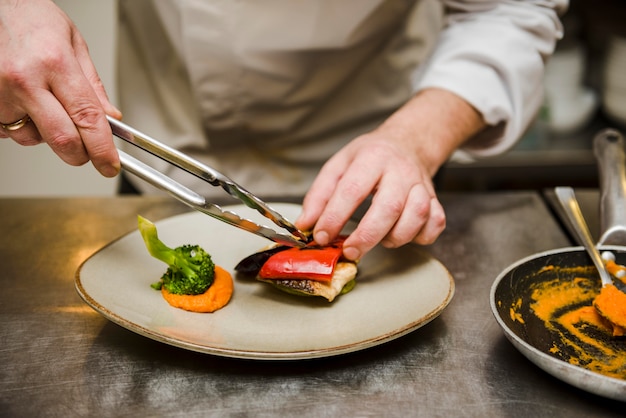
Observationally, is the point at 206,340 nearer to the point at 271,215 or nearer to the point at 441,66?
the point at 271,215

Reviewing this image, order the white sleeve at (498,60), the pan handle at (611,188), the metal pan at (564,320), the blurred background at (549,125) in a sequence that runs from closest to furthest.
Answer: the metal pan at (564,320), the pan handle at (611,188), the white sleeve at (498,60), the blurred background at (549,125)

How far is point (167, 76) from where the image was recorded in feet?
5.64

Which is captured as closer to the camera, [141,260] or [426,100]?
[141,260]

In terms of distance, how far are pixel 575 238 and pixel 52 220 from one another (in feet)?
3.66

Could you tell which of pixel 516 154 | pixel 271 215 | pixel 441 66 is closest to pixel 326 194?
pixel 271 215

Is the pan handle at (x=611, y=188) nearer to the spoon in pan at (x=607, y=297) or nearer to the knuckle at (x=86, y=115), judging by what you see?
the spoon in pan at (x=607, y=297)

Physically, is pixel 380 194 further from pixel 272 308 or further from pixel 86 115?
pixel 86 115

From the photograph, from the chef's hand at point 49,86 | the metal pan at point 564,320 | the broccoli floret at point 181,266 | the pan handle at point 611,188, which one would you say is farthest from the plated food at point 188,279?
the pan handle at point 611,188

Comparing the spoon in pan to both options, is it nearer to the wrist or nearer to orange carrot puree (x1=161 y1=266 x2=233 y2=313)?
the wrist

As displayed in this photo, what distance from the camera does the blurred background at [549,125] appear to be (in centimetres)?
263

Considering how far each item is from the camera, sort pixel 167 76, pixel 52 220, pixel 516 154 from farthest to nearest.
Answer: pixel 516 154 < pixel 167 76 < pixel 52 220

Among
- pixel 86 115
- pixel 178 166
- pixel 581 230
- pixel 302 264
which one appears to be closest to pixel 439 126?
pixel 581 230

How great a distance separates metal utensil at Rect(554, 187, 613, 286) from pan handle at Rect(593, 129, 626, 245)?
40 millimetres

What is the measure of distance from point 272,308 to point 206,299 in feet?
0.34
